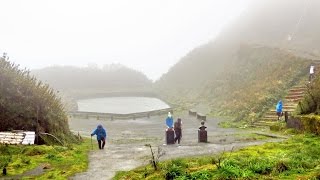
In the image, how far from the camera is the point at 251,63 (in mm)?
56688

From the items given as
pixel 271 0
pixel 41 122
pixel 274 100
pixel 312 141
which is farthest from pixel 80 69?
pixel 312 141

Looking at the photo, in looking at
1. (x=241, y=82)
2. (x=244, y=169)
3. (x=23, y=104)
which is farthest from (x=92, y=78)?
(x=244, y=169)

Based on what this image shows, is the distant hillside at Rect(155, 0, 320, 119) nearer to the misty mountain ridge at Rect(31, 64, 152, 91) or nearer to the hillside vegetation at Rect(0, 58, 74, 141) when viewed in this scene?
the misty mountain ridge at Rect(31, 64, 152, 91)

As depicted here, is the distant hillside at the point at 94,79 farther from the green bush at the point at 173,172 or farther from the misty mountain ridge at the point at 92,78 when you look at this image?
the green bush at the point at 173,172

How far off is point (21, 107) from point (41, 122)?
4.30ft

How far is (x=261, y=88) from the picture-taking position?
43469 mm

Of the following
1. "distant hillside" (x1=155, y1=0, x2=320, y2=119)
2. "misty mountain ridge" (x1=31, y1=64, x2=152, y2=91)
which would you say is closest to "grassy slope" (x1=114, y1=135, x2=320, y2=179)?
"distant hillside" (x1=155, y1=0, x2=320, y2=119)

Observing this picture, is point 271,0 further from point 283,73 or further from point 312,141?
point 312,141

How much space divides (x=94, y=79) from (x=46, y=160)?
76824 mm

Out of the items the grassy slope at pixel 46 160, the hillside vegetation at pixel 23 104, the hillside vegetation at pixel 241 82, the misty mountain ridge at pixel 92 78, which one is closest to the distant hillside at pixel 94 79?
the misty mountain ridge at pixel 92 78

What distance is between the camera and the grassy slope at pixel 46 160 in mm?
15719

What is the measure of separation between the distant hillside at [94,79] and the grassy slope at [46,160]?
6369 cm

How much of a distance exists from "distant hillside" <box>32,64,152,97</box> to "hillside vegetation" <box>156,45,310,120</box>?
11.5m

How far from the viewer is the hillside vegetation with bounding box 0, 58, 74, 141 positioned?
2231 centimetres
